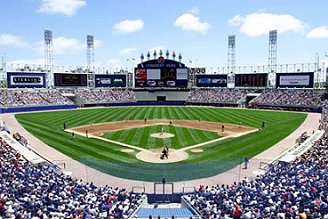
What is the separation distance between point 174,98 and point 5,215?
77539mm

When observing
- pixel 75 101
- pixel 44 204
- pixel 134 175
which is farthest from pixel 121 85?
pixel 44 204

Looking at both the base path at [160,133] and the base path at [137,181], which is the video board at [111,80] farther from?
the base path at [137,181]

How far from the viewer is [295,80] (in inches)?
2817

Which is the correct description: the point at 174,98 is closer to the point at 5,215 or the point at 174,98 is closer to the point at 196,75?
the point at 196,75

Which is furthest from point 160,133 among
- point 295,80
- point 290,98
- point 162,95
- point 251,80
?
point 162,95

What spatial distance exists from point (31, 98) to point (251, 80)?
5721 centimetres

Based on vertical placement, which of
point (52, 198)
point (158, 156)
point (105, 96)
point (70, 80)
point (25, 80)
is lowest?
point (158, 156)

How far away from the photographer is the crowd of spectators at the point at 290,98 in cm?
6531

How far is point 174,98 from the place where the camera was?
88.2 metres

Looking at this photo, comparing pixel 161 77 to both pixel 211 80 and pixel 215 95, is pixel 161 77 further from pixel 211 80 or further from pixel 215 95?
pixel 215 95

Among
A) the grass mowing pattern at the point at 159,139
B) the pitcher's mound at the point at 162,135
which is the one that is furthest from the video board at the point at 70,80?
the pitcher's mound at the point at 162,135

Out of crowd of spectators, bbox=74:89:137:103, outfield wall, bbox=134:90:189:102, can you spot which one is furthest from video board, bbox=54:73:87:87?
outfield wall, bbox=134:90:189:102

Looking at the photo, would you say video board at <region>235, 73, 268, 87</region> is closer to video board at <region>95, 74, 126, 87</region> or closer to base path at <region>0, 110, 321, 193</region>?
video board at <region>95, 74, 126, 87</region>

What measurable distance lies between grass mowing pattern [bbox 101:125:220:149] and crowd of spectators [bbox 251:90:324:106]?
3778 centimetres
